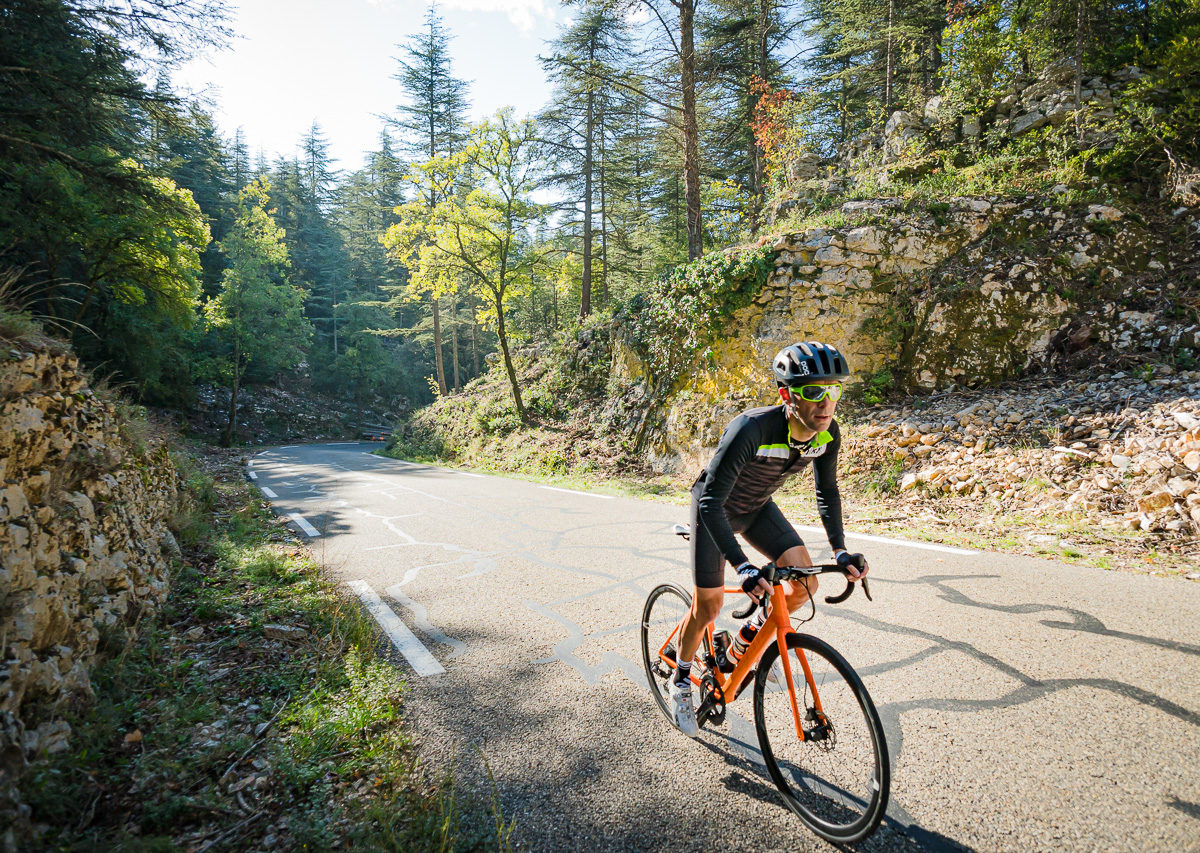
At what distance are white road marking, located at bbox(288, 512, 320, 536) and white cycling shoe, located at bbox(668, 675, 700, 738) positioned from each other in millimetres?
6423

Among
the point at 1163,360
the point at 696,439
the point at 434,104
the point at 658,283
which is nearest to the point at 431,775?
the point at 696,439

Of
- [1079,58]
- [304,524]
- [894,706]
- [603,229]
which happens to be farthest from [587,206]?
[894,706]

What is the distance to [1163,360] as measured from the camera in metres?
7.14

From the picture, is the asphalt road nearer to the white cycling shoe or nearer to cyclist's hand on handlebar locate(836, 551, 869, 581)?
the white cycling shoe

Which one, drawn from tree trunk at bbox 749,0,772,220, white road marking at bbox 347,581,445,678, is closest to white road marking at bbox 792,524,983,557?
white road marking at bbox 347,581,445,678

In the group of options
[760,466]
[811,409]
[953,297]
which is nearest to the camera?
[811,409]

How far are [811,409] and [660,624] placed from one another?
1659mm

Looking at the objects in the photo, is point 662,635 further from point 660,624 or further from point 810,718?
point 810,718

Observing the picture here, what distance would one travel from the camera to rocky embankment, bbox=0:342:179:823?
8.15 ft

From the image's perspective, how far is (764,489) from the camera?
275 cm

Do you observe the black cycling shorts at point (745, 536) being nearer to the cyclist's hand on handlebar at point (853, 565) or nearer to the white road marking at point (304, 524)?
the cyclist's hand on handlebar at point (853, 565)

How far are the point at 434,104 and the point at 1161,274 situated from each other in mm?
32318

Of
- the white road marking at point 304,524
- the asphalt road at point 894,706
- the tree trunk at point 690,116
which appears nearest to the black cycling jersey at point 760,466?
the asphalt road at point 894,706

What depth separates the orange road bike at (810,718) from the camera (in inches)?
80.7
